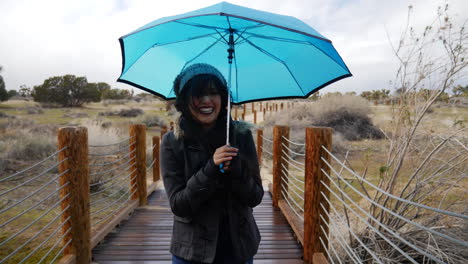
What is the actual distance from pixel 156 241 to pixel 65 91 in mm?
31552

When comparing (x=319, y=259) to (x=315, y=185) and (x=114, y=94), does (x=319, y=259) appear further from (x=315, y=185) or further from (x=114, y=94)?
(x=114, y=94)

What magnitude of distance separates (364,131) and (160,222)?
11.4 meters

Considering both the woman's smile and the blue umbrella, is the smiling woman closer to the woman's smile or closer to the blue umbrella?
the woman's smile

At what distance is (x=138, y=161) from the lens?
4035 millimetres

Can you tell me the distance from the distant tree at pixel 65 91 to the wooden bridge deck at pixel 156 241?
1198 inches

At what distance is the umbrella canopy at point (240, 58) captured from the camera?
1.89m

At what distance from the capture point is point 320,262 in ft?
7.77

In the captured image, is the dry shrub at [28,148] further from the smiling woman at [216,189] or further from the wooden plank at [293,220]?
the smiling woman at [216,189]

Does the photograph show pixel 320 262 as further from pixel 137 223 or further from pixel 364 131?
pixel 364 131

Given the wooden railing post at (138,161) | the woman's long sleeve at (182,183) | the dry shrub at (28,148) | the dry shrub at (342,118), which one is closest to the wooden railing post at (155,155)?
the wooden railing post at (138,161)

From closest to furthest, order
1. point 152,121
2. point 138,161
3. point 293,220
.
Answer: point 293,220, point 138,161, point 152,121

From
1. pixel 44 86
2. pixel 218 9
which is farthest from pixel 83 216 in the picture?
pixel 44 86

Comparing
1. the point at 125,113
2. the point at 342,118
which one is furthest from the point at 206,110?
the point at 125,113

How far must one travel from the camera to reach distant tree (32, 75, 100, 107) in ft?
94.1
